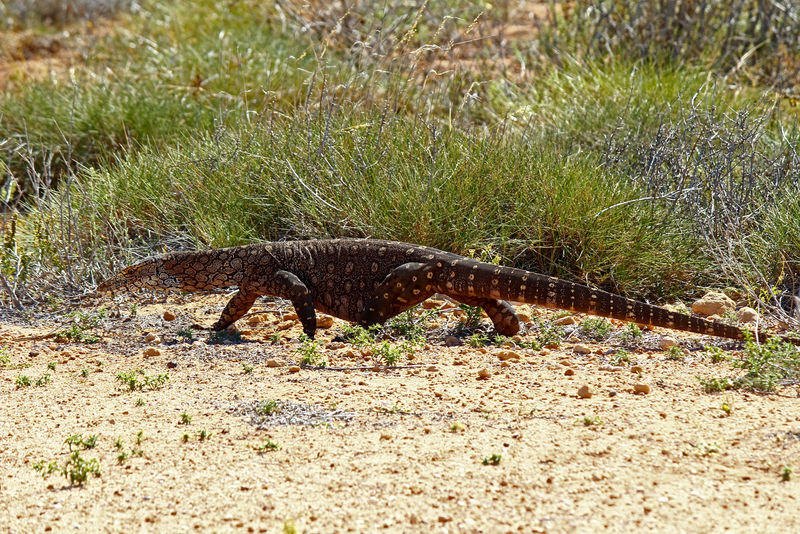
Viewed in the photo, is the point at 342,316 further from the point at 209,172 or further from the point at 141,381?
the point at 209,172

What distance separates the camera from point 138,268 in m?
6.10

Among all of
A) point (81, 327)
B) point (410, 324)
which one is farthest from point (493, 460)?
point (81, 327)

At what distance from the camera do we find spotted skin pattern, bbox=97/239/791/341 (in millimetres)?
5141

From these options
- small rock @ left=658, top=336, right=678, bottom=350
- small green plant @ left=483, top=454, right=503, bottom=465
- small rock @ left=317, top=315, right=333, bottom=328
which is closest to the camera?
small green plant @ left=483, top=454, right=503, bottom=465

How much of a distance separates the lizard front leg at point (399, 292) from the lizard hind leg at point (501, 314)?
298 mm

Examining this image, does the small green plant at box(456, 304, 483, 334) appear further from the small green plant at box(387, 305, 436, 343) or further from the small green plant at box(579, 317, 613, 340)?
the small green plant at box(579, 317, 613, 340)

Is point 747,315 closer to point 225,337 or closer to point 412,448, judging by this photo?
point 412,448

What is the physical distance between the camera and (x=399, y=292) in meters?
5.53

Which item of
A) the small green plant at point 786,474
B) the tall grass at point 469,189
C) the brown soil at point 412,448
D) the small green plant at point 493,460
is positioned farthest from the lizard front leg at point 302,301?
the small green plant at point 786,474

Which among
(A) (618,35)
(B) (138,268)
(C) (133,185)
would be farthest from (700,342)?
(A) (618,35)

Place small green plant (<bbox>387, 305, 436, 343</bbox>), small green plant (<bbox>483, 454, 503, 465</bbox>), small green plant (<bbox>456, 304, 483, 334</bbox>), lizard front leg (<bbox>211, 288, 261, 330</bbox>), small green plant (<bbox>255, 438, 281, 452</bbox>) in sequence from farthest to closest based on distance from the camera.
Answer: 1. lizard front leg (<bbox>211, 288, 261, 330</bbox>)
2. small green plant (<bbox>456, 304, 483, 334</bbox>)
3. small green plant (<bbox>387, 305, 436, 343</bbox>)
4. small green plant (<bbox>255, 438, 281, 452</bbox>)
5. small green plant (<bbox>483, 454, 503, 465</bbox>)

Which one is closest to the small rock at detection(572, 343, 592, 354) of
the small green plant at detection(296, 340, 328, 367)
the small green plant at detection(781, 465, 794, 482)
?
the small green plant at detection(296, 340, 328, 367)

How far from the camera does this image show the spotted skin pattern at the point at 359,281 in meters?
5.14

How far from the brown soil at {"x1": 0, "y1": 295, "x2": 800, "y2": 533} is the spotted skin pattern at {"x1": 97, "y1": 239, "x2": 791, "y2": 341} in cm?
35
